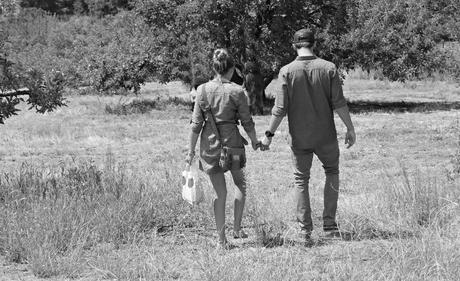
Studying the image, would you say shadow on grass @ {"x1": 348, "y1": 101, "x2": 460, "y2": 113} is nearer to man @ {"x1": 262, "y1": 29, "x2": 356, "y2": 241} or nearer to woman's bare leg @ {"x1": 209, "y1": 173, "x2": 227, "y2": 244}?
man @ {"x1": 262, "y1": 29, "x2": 356, "y2": 241}

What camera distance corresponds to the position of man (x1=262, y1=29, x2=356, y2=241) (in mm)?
6270

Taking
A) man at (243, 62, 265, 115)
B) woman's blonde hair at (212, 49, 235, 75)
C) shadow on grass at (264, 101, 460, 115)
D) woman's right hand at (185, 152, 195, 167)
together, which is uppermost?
woman's blonde hair at (212, 49, 235, 75)

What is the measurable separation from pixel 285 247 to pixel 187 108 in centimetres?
1791

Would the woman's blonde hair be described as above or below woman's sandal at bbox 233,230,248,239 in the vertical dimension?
above

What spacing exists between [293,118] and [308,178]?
1.82 feet

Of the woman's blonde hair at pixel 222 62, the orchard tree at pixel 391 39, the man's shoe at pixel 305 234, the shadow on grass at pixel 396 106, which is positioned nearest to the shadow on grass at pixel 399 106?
the shadow on grass at pixel 396 106

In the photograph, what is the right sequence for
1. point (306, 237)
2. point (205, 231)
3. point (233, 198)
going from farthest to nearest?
point (233, 198) → point (205, 231) → point (306, 237)

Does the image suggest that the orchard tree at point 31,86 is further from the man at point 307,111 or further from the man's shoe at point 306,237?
the man's shoe at point 306,237

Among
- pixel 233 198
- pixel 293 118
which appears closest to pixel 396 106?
pixel 233 198

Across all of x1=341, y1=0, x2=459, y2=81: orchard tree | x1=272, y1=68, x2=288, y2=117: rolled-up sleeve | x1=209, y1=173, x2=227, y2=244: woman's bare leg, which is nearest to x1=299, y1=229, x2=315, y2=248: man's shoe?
x1=209, y1=173, x2=227, y2=244: woman's bare leg

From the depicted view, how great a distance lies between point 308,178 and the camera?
6398 mm

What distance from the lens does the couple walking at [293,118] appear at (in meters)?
6.21

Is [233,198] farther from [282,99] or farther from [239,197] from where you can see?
[282,99]

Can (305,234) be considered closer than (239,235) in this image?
Yes
